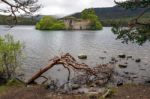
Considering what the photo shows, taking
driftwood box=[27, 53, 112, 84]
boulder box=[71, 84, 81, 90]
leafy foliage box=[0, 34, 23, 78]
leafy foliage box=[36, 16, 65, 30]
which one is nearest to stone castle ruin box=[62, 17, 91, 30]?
leafy foliage box=[36, 16, 65, 30]

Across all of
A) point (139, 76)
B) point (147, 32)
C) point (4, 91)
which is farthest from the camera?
point (139, 76)

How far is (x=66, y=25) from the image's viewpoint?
7151 inches

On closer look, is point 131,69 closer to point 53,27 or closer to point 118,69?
point 118,69

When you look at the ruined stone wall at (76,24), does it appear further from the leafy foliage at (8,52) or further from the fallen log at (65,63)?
the fallen log at (65,63)

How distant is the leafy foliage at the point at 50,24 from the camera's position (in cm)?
17175

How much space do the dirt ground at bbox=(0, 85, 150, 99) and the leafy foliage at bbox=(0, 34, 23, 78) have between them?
5.97 metres

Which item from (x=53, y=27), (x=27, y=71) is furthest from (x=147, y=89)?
(x=53, y=27)

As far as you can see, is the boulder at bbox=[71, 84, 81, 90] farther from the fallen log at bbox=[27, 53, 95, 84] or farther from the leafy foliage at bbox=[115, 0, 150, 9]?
the leafy foliage at bbox=[115, 0, 150, 9]

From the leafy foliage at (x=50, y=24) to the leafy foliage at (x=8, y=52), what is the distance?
441 ft

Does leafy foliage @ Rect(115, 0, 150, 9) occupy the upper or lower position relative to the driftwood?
upper

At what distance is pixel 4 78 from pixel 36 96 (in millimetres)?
9794

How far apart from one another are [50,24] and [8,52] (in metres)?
139

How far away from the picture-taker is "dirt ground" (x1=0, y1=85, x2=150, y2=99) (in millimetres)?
26423

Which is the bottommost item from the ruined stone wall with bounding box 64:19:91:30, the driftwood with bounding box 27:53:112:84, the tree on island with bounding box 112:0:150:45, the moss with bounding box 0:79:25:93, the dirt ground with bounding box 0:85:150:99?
the ruined stone wall with bounding box 64:19:91:30
